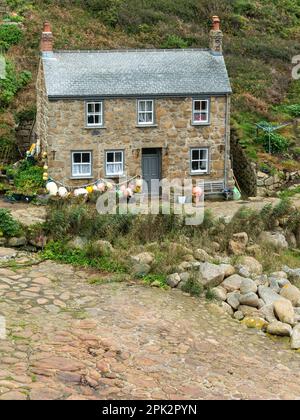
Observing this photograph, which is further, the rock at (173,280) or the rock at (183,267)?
the rock at (183,267)

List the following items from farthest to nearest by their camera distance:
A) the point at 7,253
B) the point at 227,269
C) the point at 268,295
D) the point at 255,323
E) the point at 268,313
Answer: the point at 7,253, the point at 227,269, the point at 268,295, the point at 268,313, the point at 255,323

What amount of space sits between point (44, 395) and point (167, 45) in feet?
106

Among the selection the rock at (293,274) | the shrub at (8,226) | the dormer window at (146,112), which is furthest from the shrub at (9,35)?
the rock at (293,274)

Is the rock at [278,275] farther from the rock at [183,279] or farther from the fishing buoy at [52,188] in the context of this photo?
the fishing buoy at [52,188]

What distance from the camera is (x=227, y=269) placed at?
22.2 metres

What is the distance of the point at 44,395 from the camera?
539 inches

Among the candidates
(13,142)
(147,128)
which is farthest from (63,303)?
(13,142)

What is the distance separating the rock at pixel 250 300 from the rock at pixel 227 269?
1471 mm

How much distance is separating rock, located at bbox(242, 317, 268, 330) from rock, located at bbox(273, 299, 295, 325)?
0.53m

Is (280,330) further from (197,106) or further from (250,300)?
(197,106)

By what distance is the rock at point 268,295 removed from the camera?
68.5 feet

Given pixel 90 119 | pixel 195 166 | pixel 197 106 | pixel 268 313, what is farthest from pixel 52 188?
pixel 268 313

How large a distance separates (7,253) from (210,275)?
20.4 ft

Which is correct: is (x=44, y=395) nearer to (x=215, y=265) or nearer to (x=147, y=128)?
(x=215, y=265)
